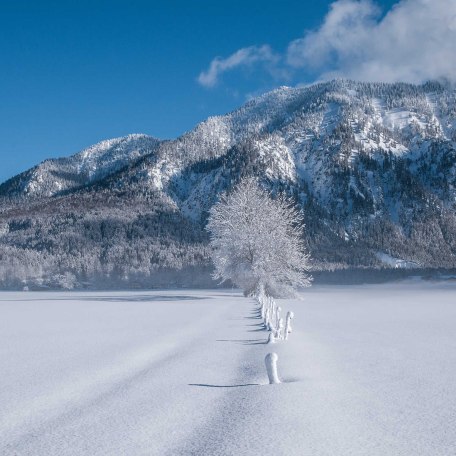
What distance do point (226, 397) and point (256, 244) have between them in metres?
33.5

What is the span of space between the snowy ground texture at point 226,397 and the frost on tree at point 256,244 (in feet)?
85.4

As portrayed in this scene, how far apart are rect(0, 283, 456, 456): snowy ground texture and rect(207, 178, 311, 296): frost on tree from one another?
26.0 metres

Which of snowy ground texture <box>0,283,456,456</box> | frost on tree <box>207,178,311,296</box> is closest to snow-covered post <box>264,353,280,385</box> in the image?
snowy ground texture <box>0,283,456,456</box>

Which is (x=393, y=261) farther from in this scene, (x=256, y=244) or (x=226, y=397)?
(x=226, y=397)

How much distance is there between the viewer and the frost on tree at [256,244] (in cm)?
4147

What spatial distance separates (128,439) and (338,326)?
48.0 feet

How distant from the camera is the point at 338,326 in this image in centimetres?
1966

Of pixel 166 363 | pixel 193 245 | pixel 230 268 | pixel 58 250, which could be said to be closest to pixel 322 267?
pixel 193 245

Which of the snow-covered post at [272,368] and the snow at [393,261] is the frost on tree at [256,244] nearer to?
the snow-covered post at [272,368]

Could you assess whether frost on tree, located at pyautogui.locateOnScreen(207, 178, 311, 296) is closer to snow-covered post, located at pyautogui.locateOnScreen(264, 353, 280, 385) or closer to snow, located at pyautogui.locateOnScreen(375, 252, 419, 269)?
snow-covered post, located at pyautogui.locateOnScreen(264, 353, 280, 385)

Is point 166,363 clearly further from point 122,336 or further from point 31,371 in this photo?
point 122,336

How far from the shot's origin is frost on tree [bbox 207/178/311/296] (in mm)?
41469

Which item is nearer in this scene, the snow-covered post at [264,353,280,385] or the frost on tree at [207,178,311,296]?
the snow-covered post at [264,353,280,385]

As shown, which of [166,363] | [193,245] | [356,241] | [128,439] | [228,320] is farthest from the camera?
[356,241]
